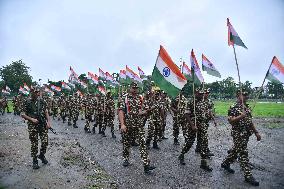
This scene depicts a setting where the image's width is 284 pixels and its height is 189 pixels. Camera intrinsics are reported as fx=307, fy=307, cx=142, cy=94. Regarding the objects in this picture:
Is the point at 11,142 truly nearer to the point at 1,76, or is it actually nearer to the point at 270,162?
the point at 270,162

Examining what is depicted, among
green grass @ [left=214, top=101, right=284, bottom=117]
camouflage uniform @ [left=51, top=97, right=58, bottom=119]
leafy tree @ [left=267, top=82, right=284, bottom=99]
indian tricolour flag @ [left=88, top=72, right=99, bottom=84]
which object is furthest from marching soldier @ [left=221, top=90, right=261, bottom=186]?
leafy tree @ [left=267, top=82, right=284, bottom=99]

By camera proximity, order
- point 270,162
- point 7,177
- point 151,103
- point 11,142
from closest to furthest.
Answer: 1. point 7,177
2. point 270,162
3. point 151,103
4. point 11,142

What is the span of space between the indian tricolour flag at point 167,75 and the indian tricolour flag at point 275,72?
94.1 inches

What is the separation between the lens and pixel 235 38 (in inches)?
340

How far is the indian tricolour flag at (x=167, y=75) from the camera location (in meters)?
7.81

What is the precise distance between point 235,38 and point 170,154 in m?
4.14

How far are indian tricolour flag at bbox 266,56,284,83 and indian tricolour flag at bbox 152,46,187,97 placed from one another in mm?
2390

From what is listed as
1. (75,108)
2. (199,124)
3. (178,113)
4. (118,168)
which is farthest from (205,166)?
(75,108)

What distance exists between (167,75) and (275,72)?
2.94m

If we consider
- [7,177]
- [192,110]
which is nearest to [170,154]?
[192,110]

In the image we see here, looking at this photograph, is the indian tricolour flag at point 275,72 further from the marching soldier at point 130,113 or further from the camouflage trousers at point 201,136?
the marching soldier at point 130,113

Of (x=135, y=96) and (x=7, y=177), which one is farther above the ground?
(x=135, y=96)

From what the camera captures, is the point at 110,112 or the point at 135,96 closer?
the point at 135,96

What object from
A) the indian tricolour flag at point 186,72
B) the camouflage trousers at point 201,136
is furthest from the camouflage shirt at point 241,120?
the indian tricolour flag at point 186,72
